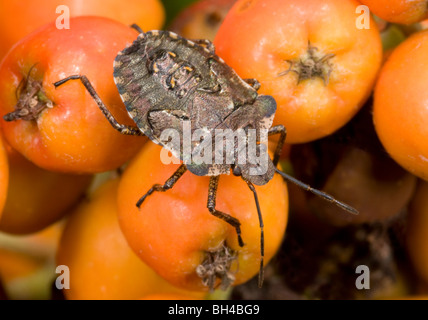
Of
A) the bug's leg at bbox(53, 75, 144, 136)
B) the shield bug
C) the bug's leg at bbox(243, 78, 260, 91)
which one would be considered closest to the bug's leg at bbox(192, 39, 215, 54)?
the shield bug

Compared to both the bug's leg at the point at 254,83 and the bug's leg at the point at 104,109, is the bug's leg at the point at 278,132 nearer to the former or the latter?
the bug's leg at the point at 254,83

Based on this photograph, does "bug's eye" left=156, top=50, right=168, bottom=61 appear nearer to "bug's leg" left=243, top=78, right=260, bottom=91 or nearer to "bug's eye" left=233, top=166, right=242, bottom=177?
"bug's leg" left=243, top=78, right=260, bottom=91

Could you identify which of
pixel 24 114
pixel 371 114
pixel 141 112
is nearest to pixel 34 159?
pixel 24 114

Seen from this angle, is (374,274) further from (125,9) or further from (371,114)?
(125,9)

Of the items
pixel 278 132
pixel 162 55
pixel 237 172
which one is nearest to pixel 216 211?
pixel 237 172

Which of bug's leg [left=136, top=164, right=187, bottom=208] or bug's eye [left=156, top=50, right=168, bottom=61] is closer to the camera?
bug's leg [left=136, top=164, right=187, bottom=208]

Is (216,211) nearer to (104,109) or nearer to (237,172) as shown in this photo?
(237,172)

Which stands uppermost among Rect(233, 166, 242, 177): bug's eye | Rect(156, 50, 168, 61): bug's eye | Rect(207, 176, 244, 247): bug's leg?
Rect(156, 50, 168, 61): bug's eye
